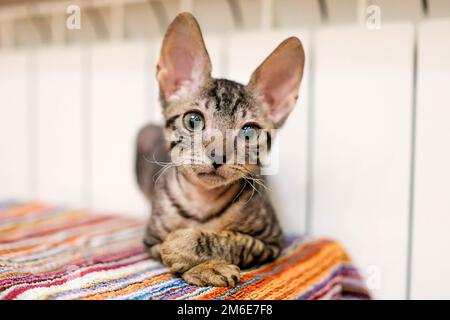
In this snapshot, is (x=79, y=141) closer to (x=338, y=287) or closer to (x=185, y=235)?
(x=185, y=235)

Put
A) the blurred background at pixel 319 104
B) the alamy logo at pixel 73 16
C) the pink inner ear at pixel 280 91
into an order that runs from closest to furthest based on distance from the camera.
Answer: the pink inner ear at pixel 280 91 → the blurred background at pixel 319 104 → the alamy logo at pixel 73 16

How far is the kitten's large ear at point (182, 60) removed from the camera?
2.47 ft

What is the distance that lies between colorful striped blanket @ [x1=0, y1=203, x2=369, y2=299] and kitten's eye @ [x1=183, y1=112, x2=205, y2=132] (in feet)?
0.84

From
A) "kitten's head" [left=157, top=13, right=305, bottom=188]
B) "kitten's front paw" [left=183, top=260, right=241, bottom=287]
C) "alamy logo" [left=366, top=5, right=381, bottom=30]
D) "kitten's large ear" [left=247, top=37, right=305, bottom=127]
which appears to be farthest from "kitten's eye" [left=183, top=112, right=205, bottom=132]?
"alamy logo" [left=366, top=5, right=381, bottom=30]

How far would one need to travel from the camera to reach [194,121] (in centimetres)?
78

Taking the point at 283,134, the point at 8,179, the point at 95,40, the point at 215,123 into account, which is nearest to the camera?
the point at 215,123

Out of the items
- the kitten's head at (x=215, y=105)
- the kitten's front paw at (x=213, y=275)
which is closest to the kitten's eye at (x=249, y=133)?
the kitten's head at (x=215, y=105)

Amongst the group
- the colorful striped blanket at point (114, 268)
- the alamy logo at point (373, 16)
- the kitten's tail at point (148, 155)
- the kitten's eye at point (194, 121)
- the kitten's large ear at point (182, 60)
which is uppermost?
the alamy logo at point (373, 16)

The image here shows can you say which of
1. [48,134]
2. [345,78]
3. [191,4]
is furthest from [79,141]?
[345,78]

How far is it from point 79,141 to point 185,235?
0.73m

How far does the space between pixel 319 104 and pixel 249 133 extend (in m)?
0.34

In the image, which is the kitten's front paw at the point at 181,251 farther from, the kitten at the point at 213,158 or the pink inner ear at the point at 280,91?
the pink inner ear at the point at 280,91

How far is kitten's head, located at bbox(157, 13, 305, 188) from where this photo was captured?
2.45 ft

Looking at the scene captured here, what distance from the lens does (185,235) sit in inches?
30.9
